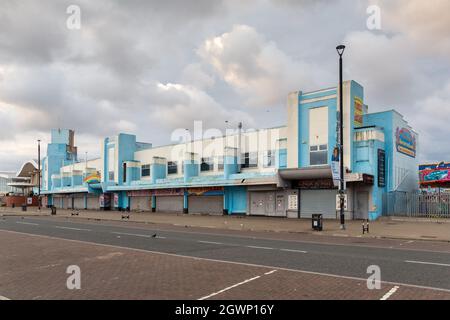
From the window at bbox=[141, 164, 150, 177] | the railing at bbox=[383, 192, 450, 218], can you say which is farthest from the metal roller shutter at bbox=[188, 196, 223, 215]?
the railing at bbox=[383, 192, 450, 218]

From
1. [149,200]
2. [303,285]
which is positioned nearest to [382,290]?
[303,285]

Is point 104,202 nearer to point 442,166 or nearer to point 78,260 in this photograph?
point 442,166

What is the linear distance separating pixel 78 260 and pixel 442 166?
124ft

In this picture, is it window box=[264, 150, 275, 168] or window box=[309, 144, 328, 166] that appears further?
window box=[264, 150, 275, 168]

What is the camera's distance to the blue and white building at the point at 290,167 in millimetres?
31672

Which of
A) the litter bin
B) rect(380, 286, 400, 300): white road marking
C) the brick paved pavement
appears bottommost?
the litter bin

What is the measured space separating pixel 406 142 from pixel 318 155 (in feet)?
30.8

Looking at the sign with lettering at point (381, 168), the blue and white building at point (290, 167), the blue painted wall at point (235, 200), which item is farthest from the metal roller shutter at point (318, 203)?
the blue painted wall at point (235, 200)

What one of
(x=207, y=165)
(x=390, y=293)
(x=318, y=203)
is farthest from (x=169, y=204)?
(x=390, y=293)

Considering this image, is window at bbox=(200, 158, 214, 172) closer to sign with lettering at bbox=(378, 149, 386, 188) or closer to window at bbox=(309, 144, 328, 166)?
window at bbox=(309, 144, 328, 166)

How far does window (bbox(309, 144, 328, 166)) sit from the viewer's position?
32.9 m

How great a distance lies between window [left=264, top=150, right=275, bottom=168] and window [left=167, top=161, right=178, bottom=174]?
14.6 meters

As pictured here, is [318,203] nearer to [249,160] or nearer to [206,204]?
[249,160]

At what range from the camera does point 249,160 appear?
40.3m
